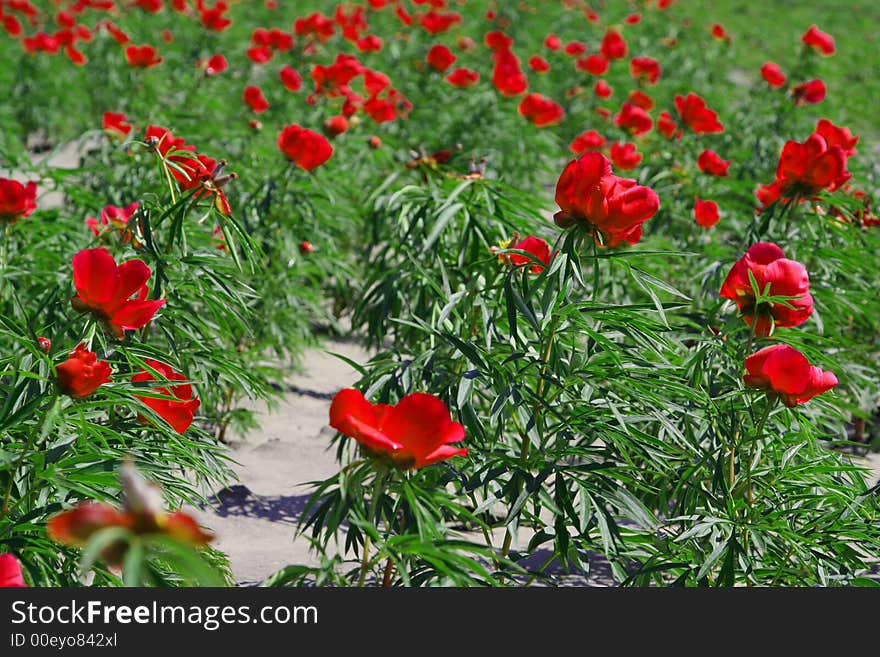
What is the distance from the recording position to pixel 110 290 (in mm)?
1768

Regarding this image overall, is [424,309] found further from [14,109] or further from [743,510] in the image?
[14,109]

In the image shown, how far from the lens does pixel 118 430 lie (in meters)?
2.00

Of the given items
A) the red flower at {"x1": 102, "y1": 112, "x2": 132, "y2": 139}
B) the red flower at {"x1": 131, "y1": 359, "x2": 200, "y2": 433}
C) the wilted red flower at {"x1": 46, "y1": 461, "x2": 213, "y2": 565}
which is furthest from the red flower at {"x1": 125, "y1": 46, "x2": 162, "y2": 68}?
the wilted red flower at {"x1": 46, "y1": 461, "x2": 213, "y2": 565}

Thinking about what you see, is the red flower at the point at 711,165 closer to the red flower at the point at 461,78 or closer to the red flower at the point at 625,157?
the red flower at the point at 625,157

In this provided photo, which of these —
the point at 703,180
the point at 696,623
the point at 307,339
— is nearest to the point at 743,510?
the point at 696,623

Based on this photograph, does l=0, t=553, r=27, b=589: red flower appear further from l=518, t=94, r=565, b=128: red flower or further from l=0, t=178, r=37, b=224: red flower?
l=518, t=94, r=565, b=128: red flower

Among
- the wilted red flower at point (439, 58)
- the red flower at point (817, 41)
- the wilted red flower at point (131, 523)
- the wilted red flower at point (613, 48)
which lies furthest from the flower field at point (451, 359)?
the wilted red flower at point (613, 48)

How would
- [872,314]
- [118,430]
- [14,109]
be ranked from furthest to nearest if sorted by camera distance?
[14,109], [872,314], [118,430]

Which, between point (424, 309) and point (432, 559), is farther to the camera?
point (424, 309)

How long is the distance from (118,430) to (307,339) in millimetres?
1854

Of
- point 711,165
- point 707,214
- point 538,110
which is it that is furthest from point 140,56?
point 707,214

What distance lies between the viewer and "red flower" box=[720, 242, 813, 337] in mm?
2035

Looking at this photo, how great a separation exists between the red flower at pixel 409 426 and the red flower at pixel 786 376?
2.17 ft

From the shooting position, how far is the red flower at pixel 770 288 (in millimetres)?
2035
